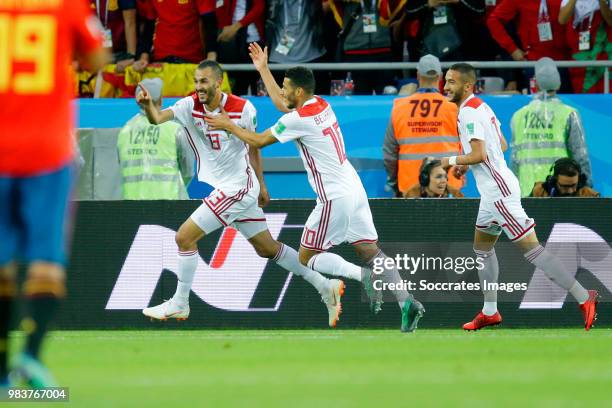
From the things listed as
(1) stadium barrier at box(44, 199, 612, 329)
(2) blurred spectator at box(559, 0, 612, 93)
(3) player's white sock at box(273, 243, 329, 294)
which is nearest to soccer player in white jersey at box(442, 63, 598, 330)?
(1) stadium barrier at box(44, 199, 612, 329)

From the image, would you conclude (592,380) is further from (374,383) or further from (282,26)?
(282,26)

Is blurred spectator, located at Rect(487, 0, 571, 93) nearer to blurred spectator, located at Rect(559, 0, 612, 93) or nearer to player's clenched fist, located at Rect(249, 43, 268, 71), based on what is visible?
blurred spectator, located at Rect(559, 0, 612, 93)

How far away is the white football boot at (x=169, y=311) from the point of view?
12.4m

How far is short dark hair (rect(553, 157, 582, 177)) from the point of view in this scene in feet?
44.1

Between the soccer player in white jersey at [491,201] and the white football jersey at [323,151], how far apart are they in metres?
0.90

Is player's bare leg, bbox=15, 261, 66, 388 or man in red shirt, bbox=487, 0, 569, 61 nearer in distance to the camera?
player's bare leg, bbox=15, 261, 66, 388

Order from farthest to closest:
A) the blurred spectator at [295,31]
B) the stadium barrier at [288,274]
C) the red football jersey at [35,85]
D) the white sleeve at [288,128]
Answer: the blurred spectator at [295,31] → the stadium barrier at [288,274] → the white sleeve at [288,128] → the red football jersey at [35,85]

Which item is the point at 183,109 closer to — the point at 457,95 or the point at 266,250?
the point at 266,250

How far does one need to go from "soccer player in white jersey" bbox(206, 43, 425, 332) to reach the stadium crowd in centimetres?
420

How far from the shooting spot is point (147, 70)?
16.3 meters

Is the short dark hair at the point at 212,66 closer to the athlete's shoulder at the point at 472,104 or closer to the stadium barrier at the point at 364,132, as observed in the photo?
the athlete's shoulder at the point at 472,104

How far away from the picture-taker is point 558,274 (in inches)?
485

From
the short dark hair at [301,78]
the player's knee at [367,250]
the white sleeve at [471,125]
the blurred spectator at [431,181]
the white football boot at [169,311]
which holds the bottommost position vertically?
the white football boot at [169,311]

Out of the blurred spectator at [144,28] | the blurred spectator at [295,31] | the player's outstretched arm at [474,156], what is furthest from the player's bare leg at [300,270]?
the blurred spectator at [144,28]
